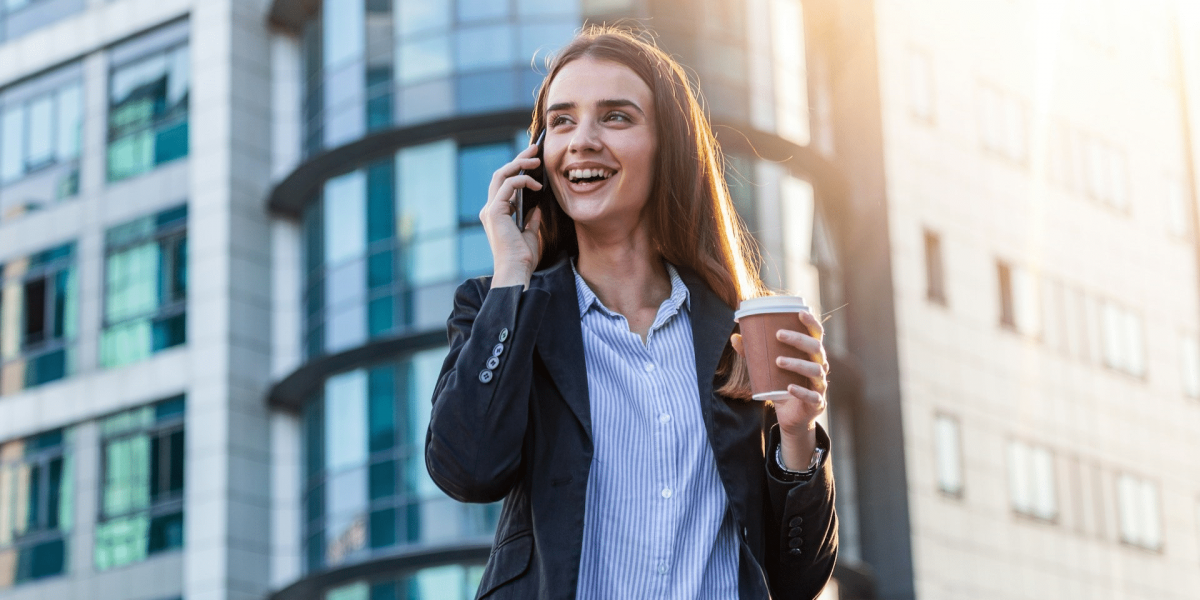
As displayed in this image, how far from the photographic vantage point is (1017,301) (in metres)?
28.8

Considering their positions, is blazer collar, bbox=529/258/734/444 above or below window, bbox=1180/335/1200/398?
below

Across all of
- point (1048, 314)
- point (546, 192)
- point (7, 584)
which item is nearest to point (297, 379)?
point (7, 584)

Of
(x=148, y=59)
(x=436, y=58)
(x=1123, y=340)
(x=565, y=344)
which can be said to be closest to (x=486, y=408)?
(x=565, y=344)

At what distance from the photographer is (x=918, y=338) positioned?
26.5 m

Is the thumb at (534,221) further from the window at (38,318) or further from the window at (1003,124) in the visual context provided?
the window at (1003,124)

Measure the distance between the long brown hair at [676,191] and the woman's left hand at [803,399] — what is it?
1.30 feet

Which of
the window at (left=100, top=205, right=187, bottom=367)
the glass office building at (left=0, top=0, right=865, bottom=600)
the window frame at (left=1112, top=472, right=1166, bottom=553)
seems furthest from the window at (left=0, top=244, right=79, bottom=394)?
the window frame at (left=1112, top=472, right=1166, bottom=553)

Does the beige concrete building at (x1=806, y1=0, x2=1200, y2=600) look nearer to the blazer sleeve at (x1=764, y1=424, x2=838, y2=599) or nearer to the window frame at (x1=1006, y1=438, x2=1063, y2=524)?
the window frame at (x1=1006, y1=438, x2=1063, y2=524)

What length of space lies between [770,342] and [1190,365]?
107ft

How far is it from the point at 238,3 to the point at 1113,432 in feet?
56.1

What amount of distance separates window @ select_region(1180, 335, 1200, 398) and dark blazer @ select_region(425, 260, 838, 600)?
3184 centimetres

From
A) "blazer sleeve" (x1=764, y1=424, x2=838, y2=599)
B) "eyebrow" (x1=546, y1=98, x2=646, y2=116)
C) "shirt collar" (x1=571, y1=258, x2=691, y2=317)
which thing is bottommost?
"blazer sleeve" (x1=764, y1=424, x2=838, y2=599)

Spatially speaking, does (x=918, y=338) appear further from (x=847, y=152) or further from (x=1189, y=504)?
(x=1189, y=504)

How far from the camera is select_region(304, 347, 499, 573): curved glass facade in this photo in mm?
22250
